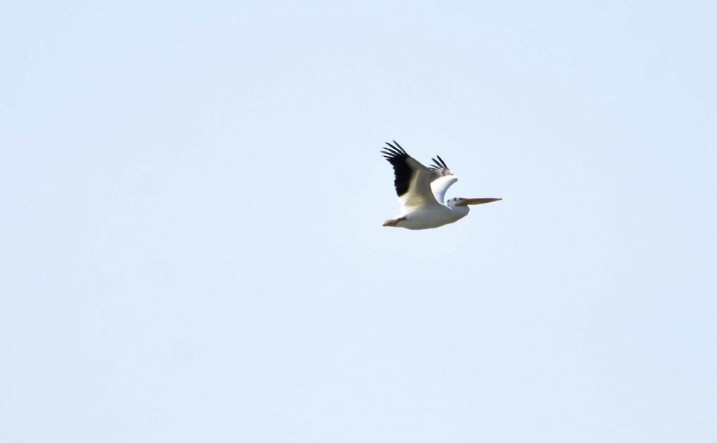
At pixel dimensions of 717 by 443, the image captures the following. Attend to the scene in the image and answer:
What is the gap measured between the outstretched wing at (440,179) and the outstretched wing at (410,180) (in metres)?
1.23

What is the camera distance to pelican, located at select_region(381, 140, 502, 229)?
24.1m

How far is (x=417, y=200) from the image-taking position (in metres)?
24.9

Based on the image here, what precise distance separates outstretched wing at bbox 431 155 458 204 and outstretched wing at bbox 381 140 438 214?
1.23 metres

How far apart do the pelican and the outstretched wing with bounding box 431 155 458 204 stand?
259mm

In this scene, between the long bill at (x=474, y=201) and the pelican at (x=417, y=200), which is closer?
the pelican at (x=417, y=200)

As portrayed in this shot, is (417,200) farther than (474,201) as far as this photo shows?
No

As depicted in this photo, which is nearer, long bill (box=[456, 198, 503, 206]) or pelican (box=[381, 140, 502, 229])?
pelican (box=[381, 140, 502, 229])

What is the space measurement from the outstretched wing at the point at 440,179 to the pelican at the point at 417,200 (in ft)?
0.85

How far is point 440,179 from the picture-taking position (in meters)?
27.3

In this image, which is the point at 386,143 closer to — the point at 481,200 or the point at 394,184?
the point at 394,184

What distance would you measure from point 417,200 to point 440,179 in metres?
2.49

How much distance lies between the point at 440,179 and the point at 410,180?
2913 millimetres

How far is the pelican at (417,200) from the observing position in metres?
24.1

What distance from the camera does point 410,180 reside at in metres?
24.4
